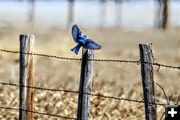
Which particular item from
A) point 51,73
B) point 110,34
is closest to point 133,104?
point 51,73

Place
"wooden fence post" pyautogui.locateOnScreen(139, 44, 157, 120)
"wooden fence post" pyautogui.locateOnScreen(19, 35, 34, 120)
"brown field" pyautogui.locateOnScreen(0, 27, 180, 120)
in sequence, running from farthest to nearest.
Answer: "brown field" pyautogui.locateOnScreen(0, 27, 180, 120), "wooden fence post" pyautogui.locateOnScreen(19, 35, 34, 120), "wooden fence post" pyautogui.locateOnScreen(139, 44, 157, 120)

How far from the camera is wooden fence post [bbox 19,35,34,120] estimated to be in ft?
23.6

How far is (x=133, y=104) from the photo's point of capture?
9.85m

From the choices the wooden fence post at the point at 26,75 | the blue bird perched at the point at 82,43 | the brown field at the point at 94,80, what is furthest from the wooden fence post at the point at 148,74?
the brown field at the point at 94,80

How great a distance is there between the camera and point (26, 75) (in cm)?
723

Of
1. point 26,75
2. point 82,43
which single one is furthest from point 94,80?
point 82,43

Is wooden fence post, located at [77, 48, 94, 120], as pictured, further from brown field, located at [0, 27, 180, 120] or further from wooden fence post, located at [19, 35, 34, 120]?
brown field, located at [0, 27, 180, 120]

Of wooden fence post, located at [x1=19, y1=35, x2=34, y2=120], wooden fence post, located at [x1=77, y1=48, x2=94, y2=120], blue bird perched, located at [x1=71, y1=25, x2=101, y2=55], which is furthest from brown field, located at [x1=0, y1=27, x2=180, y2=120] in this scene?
blue bird perched, located at [x1=71, y1=25, x2=101, y2=55]

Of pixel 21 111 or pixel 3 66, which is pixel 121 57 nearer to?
pixel 3 66

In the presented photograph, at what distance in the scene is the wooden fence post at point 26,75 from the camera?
7.19m

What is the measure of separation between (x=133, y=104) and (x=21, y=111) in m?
2.93

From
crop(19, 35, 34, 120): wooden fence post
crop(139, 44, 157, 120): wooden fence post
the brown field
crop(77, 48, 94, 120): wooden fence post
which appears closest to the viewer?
crop(139, 44, 157, 120): wooden fence post

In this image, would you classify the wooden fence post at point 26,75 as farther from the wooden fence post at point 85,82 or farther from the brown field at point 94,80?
the brown field at point 94,80

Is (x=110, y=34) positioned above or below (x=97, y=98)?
above
